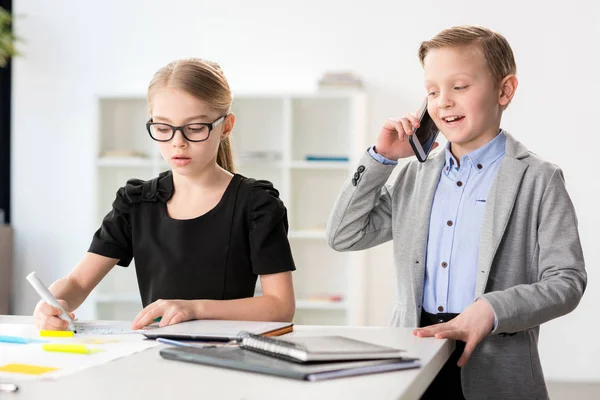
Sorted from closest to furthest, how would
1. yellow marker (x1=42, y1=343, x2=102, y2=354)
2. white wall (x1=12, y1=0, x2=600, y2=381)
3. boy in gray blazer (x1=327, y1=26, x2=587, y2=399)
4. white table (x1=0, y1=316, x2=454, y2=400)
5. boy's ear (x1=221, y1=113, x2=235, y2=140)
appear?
white table (x1=0, y1=316, x2=454, y2=400) < yellow marker (x1=42, y1=343, x2=102, y2=354) < boy in gray blazer (x1=327, y1=26, x2=587, y2=399) < boy's ear (x1=221, y1=113, x2=235, y2=140) < white wall (x1=12, y1=0, x2=600, y2=381)

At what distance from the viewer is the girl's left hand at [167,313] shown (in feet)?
4.97

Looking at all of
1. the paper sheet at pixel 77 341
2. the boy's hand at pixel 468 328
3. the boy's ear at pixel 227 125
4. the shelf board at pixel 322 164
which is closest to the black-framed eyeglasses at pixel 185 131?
the boy's ear at pixel 227 125

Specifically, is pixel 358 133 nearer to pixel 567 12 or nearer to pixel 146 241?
pixel 567 12

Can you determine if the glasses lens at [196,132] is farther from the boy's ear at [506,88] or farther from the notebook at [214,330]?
the boy's ear at [506,88]

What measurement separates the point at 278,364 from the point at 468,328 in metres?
0.47

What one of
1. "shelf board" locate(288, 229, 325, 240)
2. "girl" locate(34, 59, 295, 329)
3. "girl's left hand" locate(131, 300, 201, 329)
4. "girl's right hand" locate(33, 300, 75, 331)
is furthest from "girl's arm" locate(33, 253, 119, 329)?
"shelf board" locate(288, 229, 325, 240)

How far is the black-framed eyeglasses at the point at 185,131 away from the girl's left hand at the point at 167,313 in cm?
41

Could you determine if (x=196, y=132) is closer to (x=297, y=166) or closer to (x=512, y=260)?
(x=512, y=260)

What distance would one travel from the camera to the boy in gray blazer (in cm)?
164

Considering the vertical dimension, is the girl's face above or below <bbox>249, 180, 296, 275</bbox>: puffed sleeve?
above

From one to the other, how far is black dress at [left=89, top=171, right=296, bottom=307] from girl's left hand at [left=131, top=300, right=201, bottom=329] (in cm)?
29

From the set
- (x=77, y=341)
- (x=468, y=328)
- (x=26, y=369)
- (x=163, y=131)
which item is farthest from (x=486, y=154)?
(x=26, y=369)

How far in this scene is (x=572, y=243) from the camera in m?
1.64

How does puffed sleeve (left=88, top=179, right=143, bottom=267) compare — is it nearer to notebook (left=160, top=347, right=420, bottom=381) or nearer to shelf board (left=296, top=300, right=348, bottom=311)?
notebook (left=160, top=347, right=420, bottom=381)
